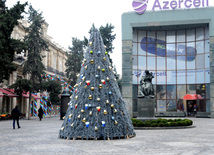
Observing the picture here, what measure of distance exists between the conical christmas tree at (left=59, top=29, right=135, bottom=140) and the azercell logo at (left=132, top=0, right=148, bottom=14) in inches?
1119

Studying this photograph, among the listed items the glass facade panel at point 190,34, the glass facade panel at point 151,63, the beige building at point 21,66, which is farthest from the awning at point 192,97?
the beige building at point 21,66

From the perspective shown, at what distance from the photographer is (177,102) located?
4050 cm

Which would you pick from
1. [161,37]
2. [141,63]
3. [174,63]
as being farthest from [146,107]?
[161,37]

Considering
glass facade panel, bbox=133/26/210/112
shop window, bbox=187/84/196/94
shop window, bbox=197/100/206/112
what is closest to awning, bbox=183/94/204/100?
glass facade panel, bbox=133/26/210/112

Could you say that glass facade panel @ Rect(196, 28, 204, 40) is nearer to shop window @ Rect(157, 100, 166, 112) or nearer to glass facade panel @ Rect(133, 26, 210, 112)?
glass facade panel @ Rect(133, 26, 210, 112)

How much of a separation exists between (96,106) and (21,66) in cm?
2593

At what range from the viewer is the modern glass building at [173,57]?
126 ft

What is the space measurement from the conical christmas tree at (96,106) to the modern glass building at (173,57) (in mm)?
26416

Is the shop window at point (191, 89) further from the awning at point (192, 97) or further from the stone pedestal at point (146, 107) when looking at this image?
the stone pedestal at point (146, 107)

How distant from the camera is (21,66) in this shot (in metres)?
34.9

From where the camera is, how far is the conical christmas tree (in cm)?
1073

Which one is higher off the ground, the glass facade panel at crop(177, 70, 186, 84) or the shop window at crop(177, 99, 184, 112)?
the glass facade panel at crop(177, 70, 186, 84)

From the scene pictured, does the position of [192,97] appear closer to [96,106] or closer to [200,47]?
[200,47]

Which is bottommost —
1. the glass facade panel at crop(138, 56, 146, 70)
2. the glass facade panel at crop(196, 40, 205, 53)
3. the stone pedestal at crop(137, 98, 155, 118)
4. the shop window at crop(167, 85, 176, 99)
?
the stone pedestal at crop(137, 98, 155, 118)
